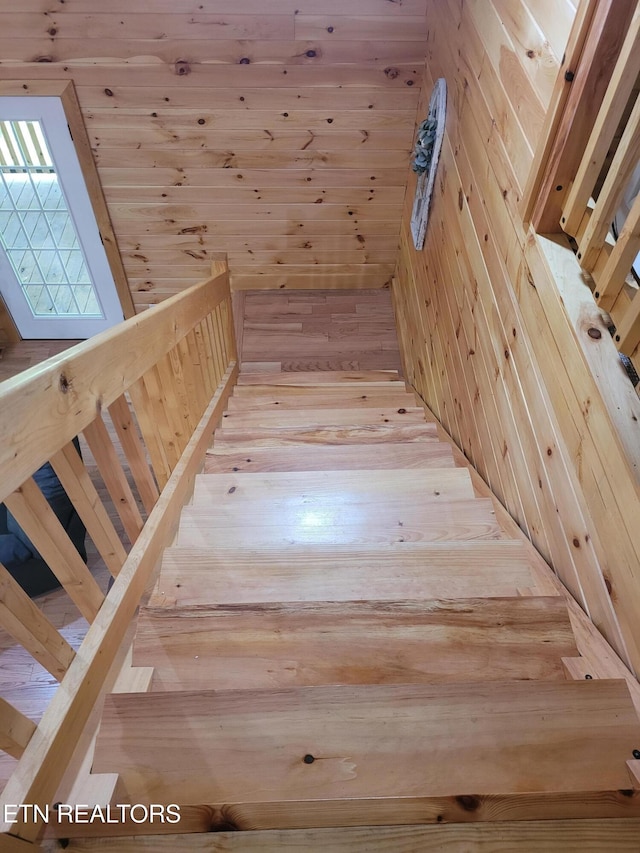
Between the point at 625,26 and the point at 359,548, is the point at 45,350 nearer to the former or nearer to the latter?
the point at 359,548

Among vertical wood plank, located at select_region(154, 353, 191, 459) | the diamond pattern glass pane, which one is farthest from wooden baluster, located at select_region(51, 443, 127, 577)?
the diamond pattern glass pane

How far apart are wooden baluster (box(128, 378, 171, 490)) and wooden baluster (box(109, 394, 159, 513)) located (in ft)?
0.12

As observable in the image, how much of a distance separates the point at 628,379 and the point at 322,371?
275 cm

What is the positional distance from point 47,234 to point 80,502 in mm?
3466

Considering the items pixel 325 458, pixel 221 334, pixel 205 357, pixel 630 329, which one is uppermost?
pixel 630 329

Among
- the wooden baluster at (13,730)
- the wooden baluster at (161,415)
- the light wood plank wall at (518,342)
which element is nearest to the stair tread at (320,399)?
the light wood plank wall at (518,342)

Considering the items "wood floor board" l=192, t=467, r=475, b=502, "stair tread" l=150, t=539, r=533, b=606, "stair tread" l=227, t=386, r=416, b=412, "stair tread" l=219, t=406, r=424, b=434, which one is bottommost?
"stair tread" l=227, t=386, r=416, b=412

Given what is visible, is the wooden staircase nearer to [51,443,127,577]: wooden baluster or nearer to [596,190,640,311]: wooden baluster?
[51,443,127,577]: wooden baluster

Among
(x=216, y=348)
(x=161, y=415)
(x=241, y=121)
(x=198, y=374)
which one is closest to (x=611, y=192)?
(x=161, y=415)

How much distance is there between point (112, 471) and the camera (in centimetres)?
121

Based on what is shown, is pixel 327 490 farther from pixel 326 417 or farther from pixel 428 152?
pixel 428 152

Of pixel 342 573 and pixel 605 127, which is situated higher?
pixel 605 127

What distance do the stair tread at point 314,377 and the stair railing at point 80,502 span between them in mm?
1533

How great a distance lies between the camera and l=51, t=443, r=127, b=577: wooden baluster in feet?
3.28
